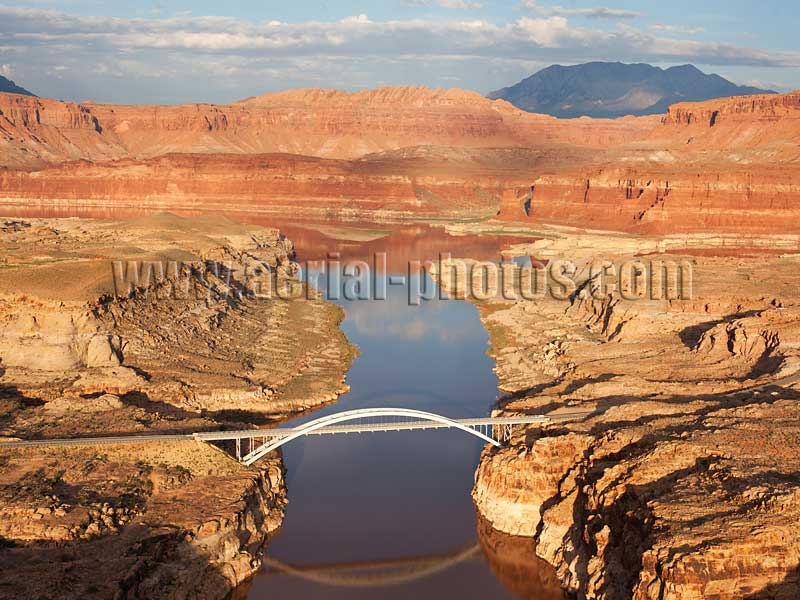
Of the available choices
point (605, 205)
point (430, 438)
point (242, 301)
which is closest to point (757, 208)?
point (605, 205)

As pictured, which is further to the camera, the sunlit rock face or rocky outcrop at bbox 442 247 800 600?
the sunlit rock face

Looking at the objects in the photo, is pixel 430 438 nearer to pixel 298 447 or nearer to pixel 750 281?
pixel 298 447

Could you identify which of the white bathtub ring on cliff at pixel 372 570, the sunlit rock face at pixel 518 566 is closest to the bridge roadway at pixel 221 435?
the sunlit rock face at pixel 518 566

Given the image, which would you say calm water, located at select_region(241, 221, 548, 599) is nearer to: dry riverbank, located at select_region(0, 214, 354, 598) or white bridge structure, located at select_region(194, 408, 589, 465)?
dry riverbank, located at select_region(0, 214, 354, 598)

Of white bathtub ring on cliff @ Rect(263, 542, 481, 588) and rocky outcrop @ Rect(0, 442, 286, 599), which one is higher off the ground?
rocky outcrop @ Rect(0, 442, 286, 599)

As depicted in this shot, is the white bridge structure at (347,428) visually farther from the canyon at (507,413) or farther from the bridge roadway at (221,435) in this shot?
the canyon at (507,413)

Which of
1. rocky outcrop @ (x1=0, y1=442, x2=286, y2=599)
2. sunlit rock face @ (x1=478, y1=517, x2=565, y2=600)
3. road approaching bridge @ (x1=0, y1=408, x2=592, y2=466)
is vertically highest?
road approaching bridge @ (x1=0, y1=408, x2=592, y2=466)

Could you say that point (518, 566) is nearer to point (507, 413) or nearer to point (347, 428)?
point (347, 428)

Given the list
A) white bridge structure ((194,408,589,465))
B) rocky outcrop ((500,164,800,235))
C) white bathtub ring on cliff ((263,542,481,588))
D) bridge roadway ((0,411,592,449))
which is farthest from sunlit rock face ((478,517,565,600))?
rocky outcrop ((500,164,800,235))
